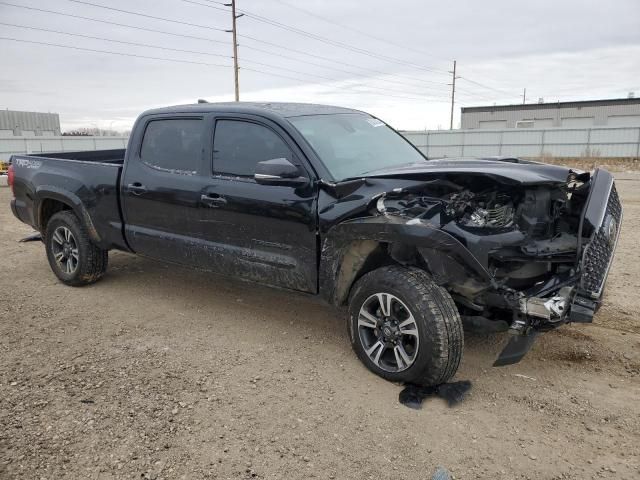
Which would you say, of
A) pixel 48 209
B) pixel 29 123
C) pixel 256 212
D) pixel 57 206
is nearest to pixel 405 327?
pixel 256 212

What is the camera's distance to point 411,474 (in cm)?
265

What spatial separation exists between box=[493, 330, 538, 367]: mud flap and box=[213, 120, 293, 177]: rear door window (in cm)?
209

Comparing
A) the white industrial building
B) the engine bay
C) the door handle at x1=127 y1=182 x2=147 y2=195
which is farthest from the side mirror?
the white industrial building

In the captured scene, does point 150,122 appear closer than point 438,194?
No

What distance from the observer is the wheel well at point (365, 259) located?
11.8 feet

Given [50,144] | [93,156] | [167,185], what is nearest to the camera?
[167,185]

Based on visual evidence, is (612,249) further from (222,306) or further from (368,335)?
(222,306)

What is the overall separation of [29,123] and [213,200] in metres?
54.9

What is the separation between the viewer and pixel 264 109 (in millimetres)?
4312

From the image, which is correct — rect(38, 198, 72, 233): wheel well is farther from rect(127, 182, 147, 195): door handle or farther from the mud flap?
Answer: the mud flap

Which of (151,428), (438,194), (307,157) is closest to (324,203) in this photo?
(307,157)

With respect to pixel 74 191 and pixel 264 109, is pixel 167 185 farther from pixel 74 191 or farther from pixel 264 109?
pixel 74 191

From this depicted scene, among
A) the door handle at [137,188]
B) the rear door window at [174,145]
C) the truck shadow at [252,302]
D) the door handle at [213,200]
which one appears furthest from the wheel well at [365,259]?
the door handle at [137,188]

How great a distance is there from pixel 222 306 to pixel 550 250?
3.16m
